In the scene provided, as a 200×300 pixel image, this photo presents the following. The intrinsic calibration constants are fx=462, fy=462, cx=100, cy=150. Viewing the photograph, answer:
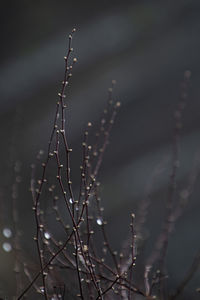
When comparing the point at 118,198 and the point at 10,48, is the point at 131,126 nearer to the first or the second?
the point at 118,198

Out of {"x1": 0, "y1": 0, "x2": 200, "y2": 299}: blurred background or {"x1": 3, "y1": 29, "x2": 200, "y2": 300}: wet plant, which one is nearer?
{"x1": 3, "y1": 29, "x2": 200, "y2": 300}: wet plant

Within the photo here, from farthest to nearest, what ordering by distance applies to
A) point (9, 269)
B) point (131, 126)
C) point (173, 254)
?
point (131, 126), point (173, 254), point (9, 269)

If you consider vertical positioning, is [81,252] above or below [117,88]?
below

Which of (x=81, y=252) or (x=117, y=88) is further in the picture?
(x=117, y=88)

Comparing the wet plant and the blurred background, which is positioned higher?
the blurred background

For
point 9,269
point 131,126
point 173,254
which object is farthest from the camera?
point 131,126

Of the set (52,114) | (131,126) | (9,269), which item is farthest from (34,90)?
(9,269)

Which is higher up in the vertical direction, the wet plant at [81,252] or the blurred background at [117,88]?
the blurred background at [117,88]

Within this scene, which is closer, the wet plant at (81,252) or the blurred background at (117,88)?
the wet plant at (81,252)
